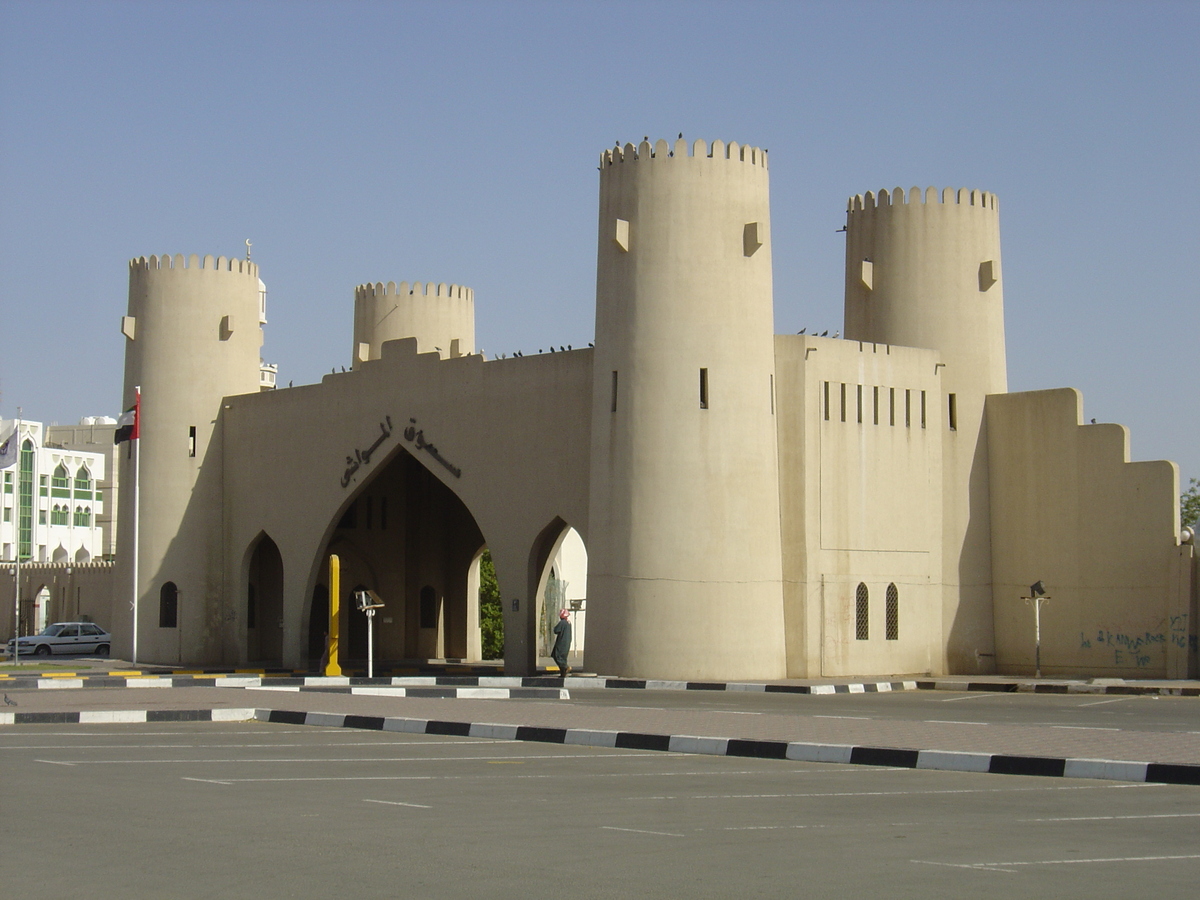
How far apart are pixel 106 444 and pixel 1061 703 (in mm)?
75122

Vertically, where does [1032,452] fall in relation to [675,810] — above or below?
above

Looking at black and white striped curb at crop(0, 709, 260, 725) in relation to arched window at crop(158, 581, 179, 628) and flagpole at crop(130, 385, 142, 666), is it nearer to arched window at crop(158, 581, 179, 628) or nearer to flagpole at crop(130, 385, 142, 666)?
flagpole at crop(130, 385, 142, 666)

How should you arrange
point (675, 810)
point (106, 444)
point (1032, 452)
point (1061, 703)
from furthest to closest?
point (106, 444), point (1032, 452), point (1061, 703), point (675, 810)

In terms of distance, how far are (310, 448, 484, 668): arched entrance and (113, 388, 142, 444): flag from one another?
493 cm

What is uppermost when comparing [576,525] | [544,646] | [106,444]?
[106,444]

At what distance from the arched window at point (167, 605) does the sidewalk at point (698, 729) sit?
15.4 m

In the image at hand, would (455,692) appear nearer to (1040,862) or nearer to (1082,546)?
(1082,546)

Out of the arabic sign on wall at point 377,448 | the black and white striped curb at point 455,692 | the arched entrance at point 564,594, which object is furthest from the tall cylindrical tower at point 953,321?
the arched entrance at point 564,594

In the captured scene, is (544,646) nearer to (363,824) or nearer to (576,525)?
(576,525)

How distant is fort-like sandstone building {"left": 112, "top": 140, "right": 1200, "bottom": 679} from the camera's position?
83.7ft

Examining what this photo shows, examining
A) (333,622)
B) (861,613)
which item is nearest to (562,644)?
(333,622)

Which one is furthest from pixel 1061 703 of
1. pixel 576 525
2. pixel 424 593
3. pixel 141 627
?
pixel 141 627

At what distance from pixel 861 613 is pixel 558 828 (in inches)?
765

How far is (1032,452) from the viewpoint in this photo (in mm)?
27953
